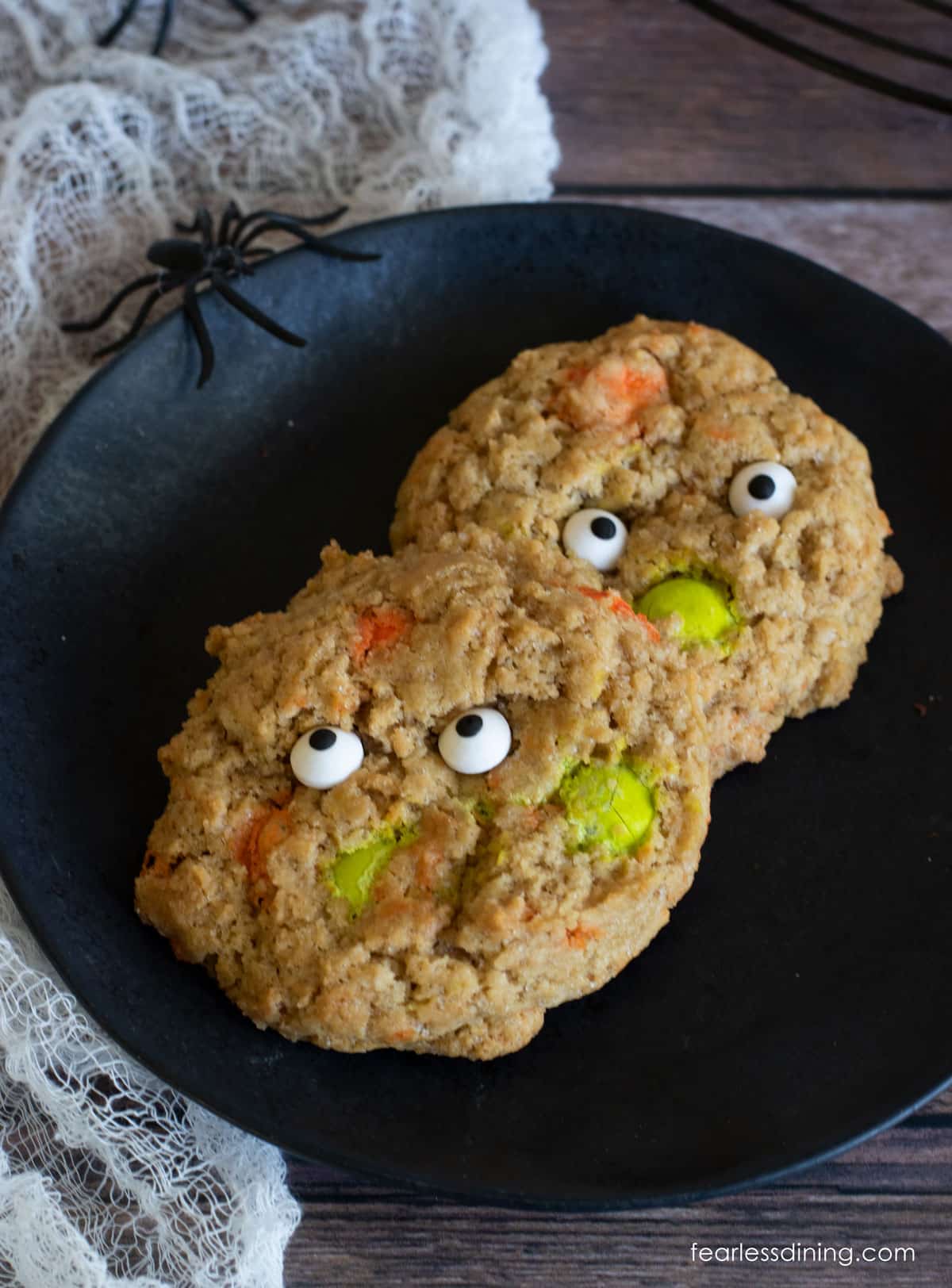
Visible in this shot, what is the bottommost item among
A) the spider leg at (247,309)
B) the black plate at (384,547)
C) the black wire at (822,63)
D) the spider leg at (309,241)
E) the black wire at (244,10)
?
the black plate at (384,547)

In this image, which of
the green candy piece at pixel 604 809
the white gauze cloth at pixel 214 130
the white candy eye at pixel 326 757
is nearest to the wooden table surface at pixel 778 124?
the white gauze cloth at pixel 214 130

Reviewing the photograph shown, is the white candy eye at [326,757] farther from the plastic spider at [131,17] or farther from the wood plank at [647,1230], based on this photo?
the plastic spider at [131,17]

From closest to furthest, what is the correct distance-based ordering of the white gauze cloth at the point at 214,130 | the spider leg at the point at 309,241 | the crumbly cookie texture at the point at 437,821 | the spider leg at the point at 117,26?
the crumbly cookie texture at the point at 437,821
the spider leg at the point at 309,241
the white gauze cloth at the point at 214,130
the spider leg at the point at 117,26

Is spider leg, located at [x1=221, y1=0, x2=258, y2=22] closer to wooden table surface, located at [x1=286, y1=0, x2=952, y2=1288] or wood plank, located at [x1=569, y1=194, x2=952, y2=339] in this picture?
wooden table surface, located at [x1=286, y1=0, x2=952, y2=1288]

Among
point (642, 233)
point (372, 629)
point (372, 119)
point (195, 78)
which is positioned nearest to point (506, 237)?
point (642, 233)

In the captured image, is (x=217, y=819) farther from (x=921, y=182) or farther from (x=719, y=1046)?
(x=921, y=182)

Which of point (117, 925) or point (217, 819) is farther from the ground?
point (217, 819)

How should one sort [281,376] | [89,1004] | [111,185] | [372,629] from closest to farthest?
[89,1004] → [372,629] → [281,376] → [111,185]
